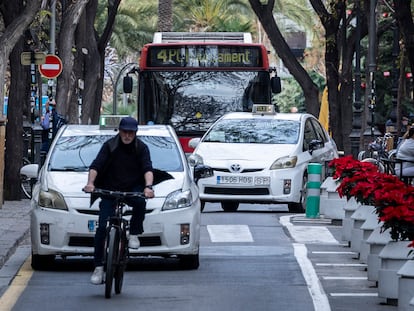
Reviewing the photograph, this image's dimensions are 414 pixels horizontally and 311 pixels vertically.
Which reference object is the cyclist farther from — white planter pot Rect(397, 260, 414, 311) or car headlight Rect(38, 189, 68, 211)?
white planter pot Rect(397, 260, 414, 311)

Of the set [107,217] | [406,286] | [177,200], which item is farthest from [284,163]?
[406,286]

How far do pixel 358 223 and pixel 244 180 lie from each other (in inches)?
287

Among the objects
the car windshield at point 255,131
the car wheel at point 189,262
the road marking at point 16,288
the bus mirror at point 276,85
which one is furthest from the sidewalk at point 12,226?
the bus mirror at point 276,85

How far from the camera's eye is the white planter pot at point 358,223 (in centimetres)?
1595

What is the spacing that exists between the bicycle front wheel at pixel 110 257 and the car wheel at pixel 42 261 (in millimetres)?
2399

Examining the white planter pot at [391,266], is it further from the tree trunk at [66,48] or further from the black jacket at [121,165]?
the tree trunk at [66,48]

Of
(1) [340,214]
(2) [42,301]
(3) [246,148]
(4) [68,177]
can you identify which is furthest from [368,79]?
(2) [42,301]

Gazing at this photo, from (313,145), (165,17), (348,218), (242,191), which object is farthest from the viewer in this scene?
(165,17)

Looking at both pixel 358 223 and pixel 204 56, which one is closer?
pixel 358 223

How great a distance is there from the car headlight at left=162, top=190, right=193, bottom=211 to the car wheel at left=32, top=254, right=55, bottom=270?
1.35 metres

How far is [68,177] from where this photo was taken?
51.8 feet

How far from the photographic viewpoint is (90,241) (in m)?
15.3

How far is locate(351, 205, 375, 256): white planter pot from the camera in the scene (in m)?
16.0

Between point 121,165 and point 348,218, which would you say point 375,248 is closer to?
point 121,165
